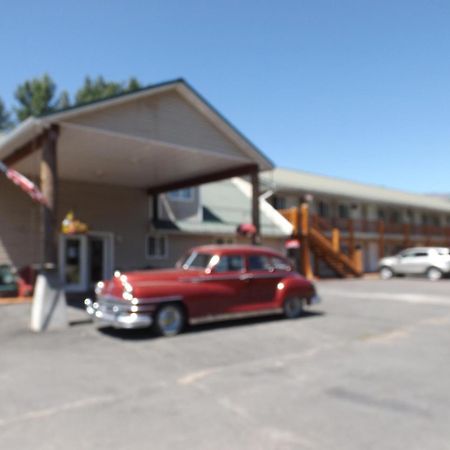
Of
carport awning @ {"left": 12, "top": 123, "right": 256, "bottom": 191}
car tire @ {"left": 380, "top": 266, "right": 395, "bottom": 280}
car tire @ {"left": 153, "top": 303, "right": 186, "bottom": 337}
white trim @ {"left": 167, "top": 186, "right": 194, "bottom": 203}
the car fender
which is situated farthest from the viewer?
car tire @ {"left": 380, "top": 266, "right": 395, "bottom": 280}

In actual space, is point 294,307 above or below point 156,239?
below

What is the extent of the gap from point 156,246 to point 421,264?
1521 centimetres

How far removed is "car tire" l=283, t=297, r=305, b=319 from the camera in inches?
417

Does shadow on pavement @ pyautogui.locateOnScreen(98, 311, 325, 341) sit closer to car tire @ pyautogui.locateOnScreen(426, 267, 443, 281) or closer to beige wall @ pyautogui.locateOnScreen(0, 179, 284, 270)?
beige wall @ pyautogui.locateOnScreen(0, 179, 284, 270)

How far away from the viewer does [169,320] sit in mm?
8719

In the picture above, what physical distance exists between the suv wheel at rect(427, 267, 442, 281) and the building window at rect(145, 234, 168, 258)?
48.9ft

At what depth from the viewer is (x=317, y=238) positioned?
978 inches

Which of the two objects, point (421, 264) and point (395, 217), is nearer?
point (421, 264)

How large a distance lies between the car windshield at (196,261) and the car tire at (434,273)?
1892cm

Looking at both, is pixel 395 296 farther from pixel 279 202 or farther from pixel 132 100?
pixel 279 202

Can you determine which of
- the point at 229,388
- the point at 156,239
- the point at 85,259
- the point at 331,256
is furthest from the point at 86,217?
the point at 331,256

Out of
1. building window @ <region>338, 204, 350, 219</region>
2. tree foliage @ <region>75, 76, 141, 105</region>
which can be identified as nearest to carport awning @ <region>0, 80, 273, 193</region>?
building window @ <region>338, 204, 350, 219</region>

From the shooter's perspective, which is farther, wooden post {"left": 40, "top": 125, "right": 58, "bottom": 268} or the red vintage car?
wooden post {"left": 40, "top": 125, "right": 58, "bottom": 268}

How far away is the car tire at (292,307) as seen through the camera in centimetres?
1059
